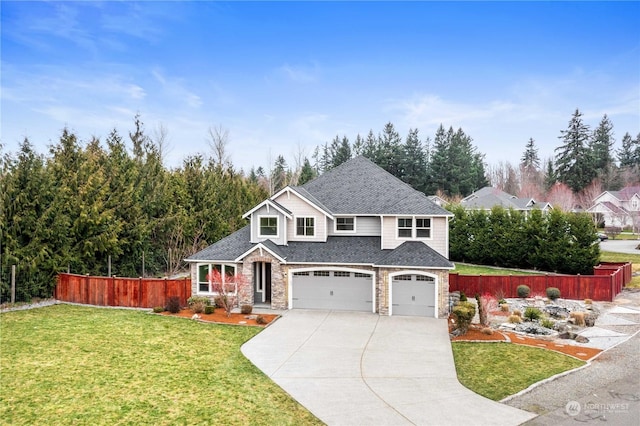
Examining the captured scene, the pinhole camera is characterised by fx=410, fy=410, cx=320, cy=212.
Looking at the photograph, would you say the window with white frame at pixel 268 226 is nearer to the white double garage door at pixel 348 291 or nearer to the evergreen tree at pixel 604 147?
the white double garage door at pixel 348 291

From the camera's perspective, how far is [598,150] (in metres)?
76.5

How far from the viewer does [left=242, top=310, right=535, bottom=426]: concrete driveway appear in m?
9.39

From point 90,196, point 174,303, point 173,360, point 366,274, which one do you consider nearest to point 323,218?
point 366,274

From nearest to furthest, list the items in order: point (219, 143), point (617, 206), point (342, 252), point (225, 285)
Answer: point (225, 285) → point (342, 252) → point (219, 143) → point (617, 206)

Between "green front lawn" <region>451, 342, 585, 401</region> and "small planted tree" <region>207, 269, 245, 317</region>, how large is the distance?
33.0ft

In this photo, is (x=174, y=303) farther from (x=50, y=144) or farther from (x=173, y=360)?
(x=50, y=144)

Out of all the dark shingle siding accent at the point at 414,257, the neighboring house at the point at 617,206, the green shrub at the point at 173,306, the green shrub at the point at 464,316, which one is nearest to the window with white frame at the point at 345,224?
the dark shingle siding accent at the point at 414,257

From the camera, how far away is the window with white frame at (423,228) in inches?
829

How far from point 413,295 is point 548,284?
9083 millimetres

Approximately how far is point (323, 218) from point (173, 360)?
36.9 ft

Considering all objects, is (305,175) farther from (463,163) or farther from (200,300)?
(200,300)

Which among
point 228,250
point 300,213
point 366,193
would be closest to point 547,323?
point 366,193

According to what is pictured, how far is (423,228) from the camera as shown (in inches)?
830

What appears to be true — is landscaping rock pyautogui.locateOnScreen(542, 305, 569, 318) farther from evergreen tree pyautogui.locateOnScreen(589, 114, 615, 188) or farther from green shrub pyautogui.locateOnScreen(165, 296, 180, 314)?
evergreen tree pyautogui.locateOnScreen(589, 114, 615, 188)
